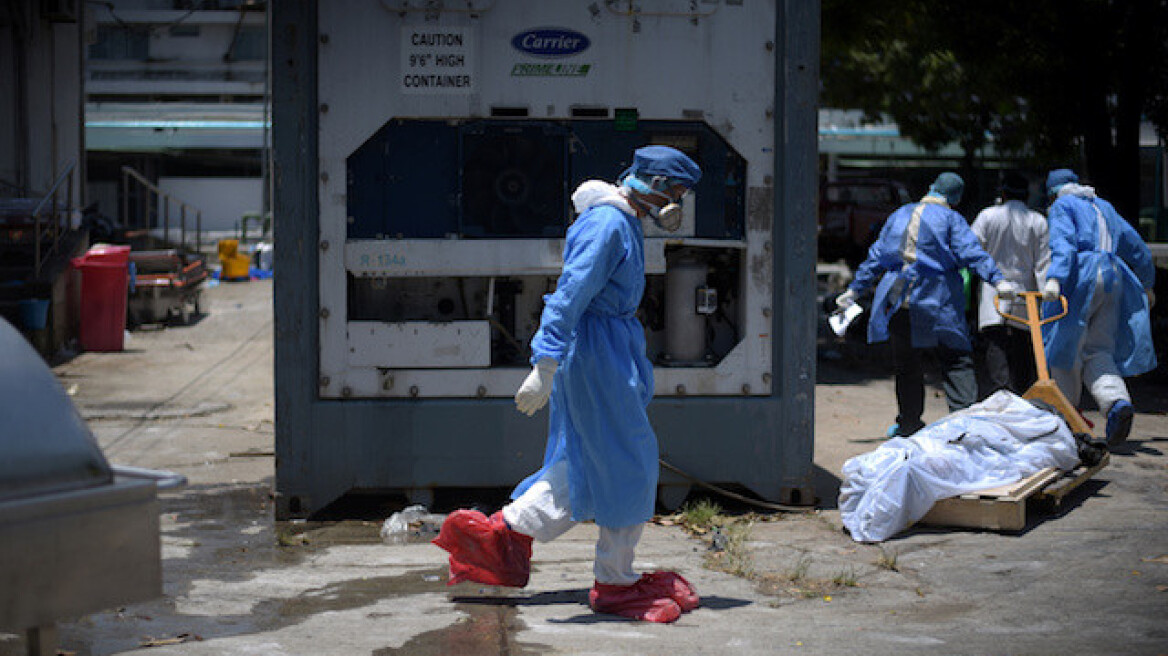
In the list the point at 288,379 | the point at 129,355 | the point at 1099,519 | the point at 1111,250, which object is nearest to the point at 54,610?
the point at 288,379

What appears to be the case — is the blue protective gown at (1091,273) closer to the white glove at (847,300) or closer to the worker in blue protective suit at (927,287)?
the worker in blue protective suit at (927,287)

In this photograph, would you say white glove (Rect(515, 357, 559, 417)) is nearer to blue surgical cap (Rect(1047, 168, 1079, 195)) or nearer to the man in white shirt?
the man in white shirt

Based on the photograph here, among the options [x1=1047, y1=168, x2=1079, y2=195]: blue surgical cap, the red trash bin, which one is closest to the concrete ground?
[x1=1047, y1=168, x2=1079, y2=195]: blue surgical cap

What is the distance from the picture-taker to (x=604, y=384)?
16.8 ft

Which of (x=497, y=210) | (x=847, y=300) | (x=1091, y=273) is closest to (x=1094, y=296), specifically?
(x=1091, y=273)

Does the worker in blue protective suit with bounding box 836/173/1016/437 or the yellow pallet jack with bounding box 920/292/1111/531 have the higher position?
the worker in blue protective suit with bounding box 836/173/1016/437

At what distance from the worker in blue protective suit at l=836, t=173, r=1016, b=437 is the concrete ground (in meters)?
0.82

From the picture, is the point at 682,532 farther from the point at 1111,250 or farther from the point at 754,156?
the point at 1111,250

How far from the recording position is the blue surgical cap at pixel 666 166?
5.30 metres

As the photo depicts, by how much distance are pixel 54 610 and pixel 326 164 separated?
3.88 meters

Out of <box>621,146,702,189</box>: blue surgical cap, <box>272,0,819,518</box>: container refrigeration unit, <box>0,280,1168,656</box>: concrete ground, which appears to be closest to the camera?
<box>0,280,1168,656</box>: concrete ground

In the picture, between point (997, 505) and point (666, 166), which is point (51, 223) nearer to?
point (666, 166)

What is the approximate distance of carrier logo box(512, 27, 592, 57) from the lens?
6.69 meters

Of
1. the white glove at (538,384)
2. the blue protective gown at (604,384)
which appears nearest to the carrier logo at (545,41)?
the blue protective gown at (604,384)
